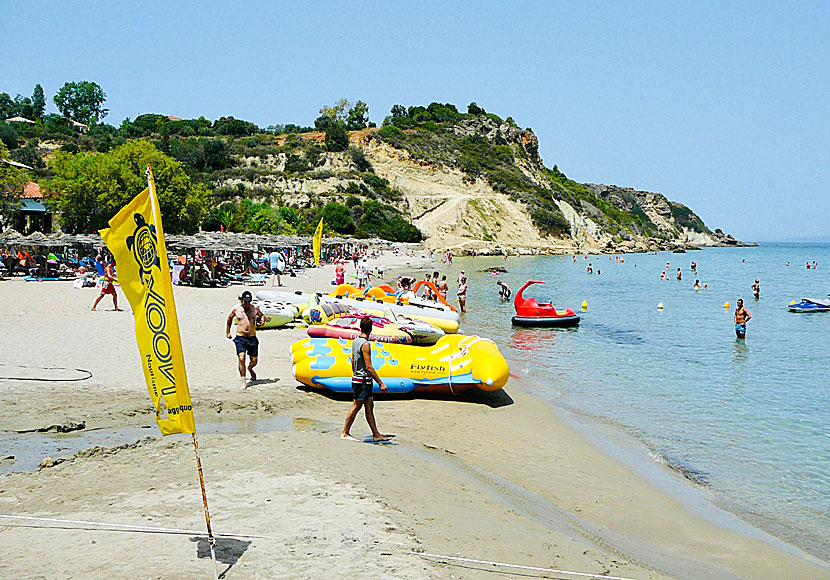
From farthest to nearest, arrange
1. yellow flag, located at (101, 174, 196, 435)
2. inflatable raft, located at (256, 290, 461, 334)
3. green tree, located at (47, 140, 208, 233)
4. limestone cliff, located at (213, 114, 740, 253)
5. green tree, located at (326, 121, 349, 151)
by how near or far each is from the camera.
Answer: green tree, located at (326, 121, 349, 151) < limestone cliff, located at (213, 114, 740, 253) < green tree, located at (47, 140, 208, 233) < inflatable raft, located at (256, 290, 461, 334) < yellow flag, located at (101, 174, 196, 435)

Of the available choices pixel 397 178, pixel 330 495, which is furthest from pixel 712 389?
pixel 397 178

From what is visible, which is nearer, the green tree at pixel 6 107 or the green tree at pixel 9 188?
the green tree at pixel 9 188

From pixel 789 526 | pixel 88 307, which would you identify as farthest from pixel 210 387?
pixel 88 307

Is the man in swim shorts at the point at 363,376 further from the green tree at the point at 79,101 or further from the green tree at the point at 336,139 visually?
the green tree at the point at 79,101

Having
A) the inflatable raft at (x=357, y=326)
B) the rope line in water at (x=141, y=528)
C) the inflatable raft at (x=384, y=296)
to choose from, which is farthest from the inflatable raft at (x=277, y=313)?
the rope line in water at (x=141, y=528)

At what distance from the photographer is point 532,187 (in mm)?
106312

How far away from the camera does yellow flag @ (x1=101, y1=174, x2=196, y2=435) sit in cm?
444

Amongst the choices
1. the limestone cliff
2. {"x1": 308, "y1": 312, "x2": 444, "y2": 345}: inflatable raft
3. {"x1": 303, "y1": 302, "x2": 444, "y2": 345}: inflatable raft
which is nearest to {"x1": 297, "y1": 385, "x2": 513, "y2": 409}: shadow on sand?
{"x1": 303, "y1": 302, "x2": 444, "y2": 345}: inflatable raft

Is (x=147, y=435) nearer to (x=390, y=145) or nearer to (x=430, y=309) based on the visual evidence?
(x=430, y=309)

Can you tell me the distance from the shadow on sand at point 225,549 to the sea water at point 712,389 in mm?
5370

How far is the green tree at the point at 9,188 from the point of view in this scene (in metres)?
34.9

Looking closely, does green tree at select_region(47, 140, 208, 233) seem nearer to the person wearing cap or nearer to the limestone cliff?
the person wearing cap

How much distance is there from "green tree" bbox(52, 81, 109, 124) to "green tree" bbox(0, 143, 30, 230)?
94357 mm

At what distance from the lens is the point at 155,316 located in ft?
14.7
